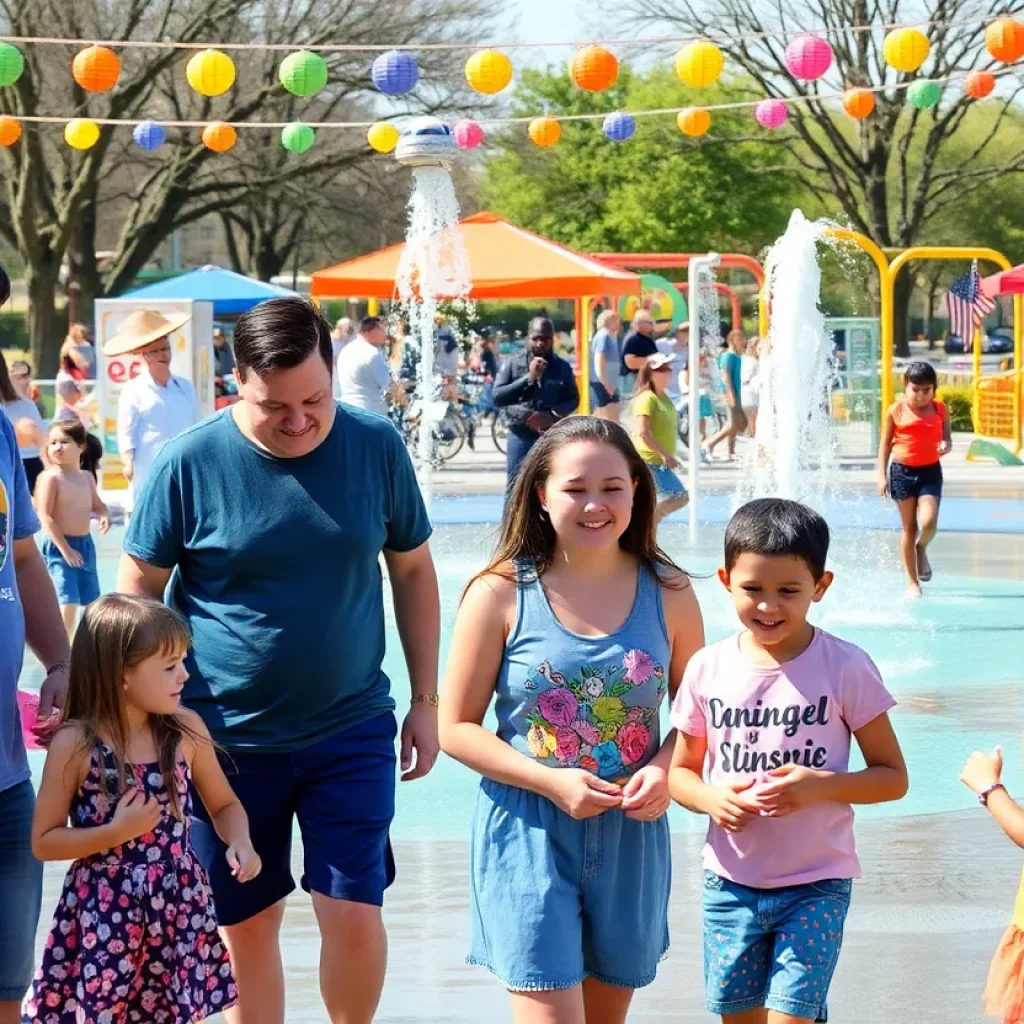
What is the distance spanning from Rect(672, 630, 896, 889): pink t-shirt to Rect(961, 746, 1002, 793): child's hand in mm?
230

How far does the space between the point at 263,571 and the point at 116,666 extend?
40 cm

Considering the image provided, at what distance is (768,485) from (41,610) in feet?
Result: 42.3

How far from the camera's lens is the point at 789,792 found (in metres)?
3.45

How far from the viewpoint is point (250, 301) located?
2588 centimetres

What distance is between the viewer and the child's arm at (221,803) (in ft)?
12.2

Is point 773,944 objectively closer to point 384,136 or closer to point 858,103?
point 858,103

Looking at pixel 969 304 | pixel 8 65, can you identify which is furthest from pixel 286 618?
pixel 969 304

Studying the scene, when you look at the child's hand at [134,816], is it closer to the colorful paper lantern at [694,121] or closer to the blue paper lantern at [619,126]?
the colorful paper lantern at [694,121]

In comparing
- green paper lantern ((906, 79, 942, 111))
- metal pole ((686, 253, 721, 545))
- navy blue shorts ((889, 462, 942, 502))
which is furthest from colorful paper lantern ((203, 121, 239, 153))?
navy blue shorts ((889, 462, 942, 502))

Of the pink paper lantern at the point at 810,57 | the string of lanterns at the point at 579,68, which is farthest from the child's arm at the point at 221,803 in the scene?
the pink paper lantern at the point at 810,57

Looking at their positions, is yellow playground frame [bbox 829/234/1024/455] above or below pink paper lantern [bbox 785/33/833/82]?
below

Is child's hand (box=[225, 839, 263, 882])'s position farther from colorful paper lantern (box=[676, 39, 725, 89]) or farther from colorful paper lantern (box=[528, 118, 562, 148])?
colorful paper lantern (box=[528, 118, 562, 148])

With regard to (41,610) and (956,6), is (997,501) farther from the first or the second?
(956,6)

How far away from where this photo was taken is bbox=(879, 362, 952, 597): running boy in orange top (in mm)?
12359
